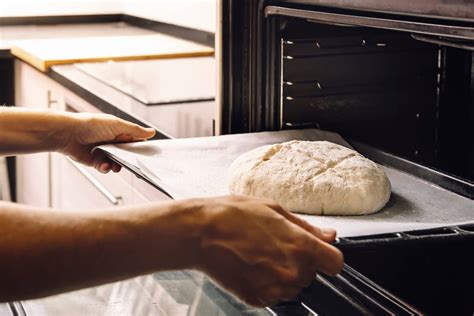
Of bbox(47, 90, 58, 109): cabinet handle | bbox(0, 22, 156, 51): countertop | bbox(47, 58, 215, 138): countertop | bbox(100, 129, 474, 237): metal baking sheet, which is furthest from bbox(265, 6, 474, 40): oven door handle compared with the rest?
bbox(0, 22, 156, 51): countertop

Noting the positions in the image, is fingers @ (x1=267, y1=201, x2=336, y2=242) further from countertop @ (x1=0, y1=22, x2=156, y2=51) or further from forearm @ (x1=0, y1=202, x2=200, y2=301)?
countertop @ (x1=0, y1=22, x2=156, y2=51)

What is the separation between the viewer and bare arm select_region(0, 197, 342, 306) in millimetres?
766

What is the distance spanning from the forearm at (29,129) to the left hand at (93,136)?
0.01 metres

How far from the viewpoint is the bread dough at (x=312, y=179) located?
1133mm

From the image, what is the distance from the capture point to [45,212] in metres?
0.81

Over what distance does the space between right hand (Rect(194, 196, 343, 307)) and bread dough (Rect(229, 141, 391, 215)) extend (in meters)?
0.32

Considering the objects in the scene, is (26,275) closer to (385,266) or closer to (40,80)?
(385,266)

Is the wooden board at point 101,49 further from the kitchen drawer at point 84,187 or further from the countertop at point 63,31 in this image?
the kitchen drawer at point 84,187

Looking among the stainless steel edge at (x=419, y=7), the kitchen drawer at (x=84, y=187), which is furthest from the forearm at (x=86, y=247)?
the kitchen drawer at (x=84, y=187)

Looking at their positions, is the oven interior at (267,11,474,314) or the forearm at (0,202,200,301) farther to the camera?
the oven interior at (267,11,474,314)

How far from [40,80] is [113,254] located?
217cm

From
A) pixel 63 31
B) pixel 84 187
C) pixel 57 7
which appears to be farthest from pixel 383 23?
pixel 57 7

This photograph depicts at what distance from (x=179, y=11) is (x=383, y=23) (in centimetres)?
218

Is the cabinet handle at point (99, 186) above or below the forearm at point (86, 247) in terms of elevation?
below
